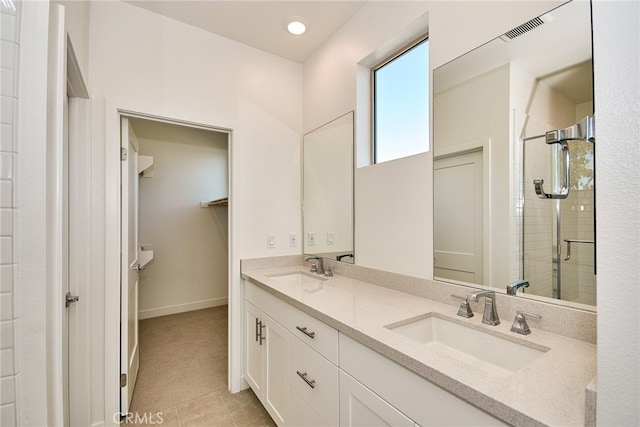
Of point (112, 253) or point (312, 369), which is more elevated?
point (112, 253)

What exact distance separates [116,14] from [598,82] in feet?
7.97

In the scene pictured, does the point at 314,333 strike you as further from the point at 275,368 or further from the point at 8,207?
the point at 8,207

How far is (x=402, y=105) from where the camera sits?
1818 millimetres

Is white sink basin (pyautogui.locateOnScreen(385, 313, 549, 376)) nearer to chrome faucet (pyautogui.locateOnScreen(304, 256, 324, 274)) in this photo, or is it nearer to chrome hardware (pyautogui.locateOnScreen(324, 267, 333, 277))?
chrome hardware (pyautogui.locateOnScreen(324, 267, 333, 277))

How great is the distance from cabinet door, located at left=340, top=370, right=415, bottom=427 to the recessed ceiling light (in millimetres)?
2144

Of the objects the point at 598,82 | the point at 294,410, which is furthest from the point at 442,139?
the point at 294,410

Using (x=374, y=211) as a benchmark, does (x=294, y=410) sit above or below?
below

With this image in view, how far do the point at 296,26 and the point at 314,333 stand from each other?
2015mm

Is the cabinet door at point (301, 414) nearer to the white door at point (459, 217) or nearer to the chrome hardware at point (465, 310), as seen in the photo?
the chrome hardware at point (465, 310)

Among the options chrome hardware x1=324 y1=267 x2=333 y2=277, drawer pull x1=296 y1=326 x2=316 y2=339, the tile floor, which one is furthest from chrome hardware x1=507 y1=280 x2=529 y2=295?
the tile floor

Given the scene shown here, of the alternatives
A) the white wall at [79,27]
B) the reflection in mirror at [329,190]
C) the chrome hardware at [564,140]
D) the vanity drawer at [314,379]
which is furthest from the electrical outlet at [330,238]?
the white wall at [79,27]

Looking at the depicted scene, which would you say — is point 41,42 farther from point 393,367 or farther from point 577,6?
point 577,6

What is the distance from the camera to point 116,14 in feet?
6.02

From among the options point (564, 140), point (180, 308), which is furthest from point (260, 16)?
point (180, 308)
